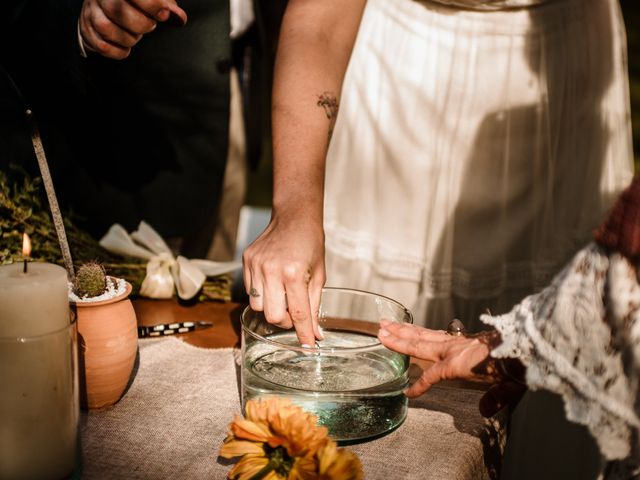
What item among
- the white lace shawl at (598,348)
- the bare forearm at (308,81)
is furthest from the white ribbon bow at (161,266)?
the white lace shawl at (598,348)

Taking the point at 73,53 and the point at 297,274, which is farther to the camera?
the point at 73,53

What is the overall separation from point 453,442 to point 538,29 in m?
1.06

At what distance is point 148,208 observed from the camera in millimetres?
2230

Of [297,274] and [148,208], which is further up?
[297,274]

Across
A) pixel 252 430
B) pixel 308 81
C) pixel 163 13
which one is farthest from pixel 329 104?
pixel 252 430

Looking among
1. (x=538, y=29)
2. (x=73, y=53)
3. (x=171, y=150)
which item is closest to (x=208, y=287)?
(x=73, y=53)

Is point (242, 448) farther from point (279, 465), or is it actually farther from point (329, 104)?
point (329, 104)

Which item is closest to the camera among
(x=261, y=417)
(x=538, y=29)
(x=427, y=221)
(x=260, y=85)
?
(x=261, y=417)

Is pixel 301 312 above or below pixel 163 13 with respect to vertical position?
below

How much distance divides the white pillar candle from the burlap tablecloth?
0.11 metres

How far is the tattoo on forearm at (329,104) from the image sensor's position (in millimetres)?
1391

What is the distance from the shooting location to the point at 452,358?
0.94 metres

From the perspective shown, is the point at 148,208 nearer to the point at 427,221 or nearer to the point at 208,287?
the point at 208,287

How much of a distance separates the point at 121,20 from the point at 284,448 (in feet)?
2.90
